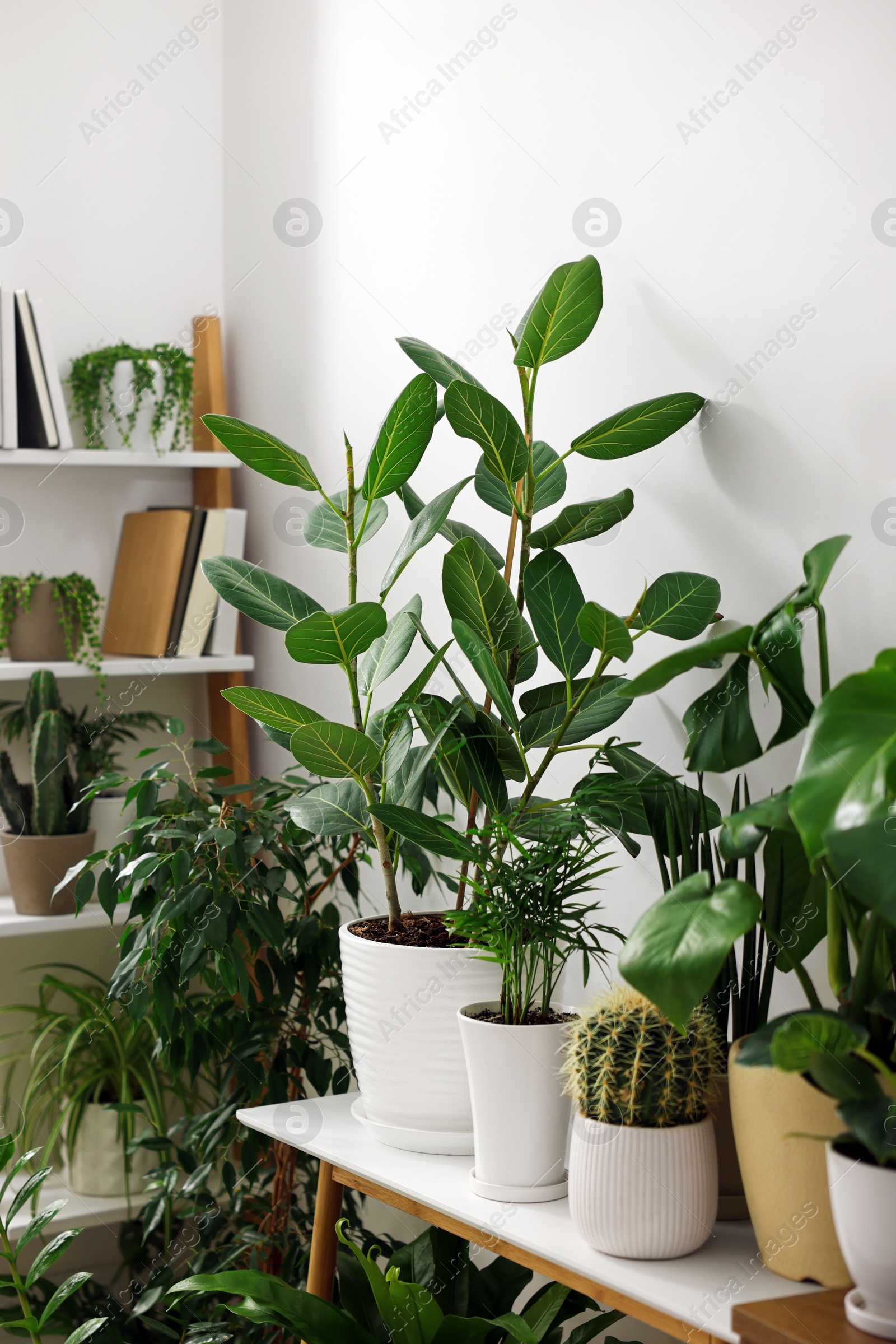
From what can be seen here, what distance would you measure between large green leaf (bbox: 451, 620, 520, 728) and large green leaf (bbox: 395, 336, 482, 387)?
0.31m

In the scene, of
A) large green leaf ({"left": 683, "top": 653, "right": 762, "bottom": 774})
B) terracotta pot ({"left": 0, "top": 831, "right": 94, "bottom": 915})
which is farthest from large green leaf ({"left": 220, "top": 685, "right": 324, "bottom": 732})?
terracotta pot ({"left": 0, "top": 831, "right": 94, "bottom": 915})

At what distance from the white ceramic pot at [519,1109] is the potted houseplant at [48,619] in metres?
1.22

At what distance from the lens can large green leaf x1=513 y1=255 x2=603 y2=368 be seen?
133 centimetres

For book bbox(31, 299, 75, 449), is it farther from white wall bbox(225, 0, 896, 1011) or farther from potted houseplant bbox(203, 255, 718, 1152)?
potted houseplant bbox(203, 255, 718, 1152)

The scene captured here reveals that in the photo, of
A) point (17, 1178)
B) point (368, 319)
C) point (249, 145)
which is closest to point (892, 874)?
point (368, 319)

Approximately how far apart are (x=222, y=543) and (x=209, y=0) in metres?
1.13

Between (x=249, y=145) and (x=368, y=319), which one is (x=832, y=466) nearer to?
(x=368, y=319)

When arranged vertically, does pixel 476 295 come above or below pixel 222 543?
above

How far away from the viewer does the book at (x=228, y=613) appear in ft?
7.49

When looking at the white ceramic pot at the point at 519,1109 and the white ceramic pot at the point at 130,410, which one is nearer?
the white ceramic pot at the point at 519,1109

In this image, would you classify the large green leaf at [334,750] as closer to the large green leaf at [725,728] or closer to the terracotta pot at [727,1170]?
the large green leaf at [725,728]

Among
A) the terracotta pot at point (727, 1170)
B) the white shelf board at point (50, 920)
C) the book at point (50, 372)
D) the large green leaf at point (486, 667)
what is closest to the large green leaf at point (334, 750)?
the large green leaf at point (486, 667)

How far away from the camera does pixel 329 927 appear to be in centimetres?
179

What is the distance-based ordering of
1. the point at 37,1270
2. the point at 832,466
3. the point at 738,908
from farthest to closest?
1. the point at 37,1270
2. the point at 832,466
3. the point at 738,908
